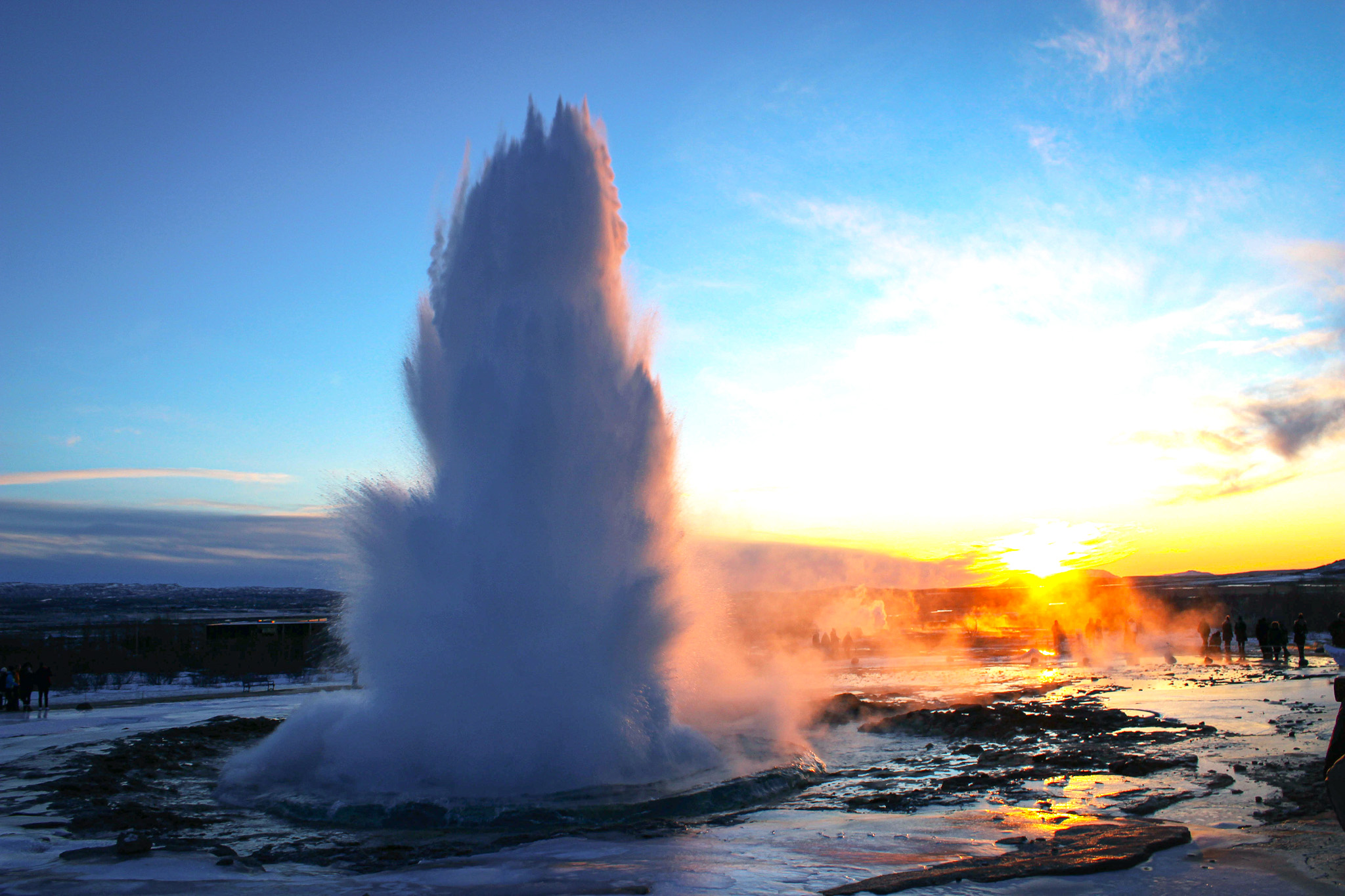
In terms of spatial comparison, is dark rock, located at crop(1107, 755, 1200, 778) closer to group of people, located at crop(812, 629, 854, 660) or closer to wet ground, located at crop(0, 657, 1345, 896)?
wet ground, located at crop(0, 657, 1345, 896)

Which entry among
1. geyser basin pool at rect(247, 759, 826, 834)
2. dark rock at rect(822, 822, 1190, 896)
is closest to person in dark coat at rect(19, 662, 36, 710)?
geyser basin pool at rect(247, 759, 826, 834)

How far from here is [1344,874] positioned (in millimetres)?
6301

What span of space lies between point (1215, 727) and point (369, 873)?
1346 cm

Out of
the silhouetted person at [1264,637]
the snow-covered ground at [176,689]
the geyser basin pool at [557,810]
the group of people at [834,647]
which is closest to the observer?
the geyser basin pool at [557,810]

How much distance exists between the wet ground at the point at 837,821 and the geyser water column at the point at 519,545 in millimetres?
1625

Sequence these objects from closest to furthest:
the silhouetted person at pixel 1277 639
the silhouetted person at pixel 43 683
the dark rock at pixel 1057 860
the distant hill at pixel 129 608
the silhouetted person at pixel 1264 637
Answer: the dark rock at pixel 1057 860, the silhouetted person at pixel 43 683, the silhouetted person at pixel 1277 639, the silhouetted person at pixel 1264 637, the distant hill at pixel 129 608

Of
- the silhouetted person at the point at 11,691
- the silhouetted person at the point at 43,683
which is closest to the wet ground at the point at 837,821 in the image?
the silhouetted person at the point at 11,691

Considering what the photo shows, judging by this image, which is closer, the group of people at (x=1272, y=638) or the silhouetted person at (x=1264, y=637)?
the group of people at (x=1272, y=638)

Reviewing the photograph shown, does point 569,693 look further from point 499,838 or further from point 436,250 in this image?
point 436,250

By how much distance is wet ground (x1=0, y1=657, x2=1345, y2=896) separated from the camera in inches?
267

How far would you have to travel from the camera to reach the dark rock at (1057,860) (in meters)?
6.50

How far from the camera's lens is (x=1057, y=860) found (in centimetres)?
697

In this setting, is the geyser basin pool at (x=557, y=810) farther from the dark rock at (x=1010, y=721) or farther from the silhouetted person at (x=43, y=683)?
the silhouetted person at (x=43, y=683)

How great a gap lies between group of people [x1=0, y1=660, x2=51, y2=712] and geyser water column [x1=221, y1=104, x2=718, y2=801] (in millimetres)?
15851
